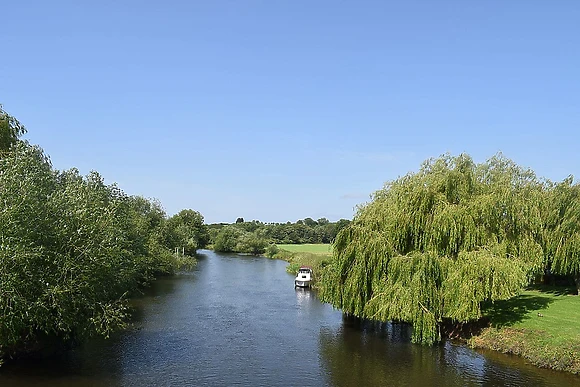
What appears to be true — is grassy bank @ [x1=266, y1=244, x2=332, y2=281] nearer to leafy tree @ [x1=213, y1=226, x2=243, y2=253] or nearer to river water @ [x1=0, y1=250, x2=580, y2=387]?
river water @ [x1=0, y1=250, x2=580, y2=387]

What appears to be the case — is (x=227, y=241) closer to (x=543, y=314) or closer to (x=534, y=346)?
(x=543, y=314)

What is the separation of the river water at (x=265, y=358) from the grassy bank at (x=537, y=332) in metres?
0.62

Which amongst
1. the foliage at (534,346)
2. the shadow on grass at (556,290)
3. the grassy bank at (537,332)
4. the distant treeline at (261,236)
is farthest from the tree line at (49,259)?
the distant treeline at (261,236)

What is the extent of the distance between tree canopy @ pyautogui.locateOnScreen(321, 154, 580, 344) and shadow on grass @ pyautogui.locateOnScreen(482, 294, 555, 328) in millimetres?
2351

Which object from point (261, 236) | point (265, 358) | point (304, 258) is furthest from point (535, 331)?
point (261, 236)

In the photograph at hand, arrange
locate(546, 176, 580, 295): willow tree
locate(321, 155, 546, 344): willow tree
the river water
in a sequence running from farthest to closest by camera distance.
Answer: locate(546, 176, 580, 295): willow tree → locate(321, 155, 546, 344): willow tree → the river water

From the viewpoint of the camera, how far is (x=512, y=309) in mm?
28734

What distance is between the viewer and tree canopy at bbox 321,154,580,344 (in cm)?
2386

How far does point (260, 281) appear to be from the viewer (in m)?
55.1

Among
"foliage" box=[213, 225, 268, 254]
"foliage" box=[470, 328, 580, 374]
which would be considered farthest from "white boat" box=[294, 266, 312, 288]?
"foliage" box=[213, 225, 268, 254]

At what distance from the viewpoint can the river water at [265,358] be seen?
1961cm

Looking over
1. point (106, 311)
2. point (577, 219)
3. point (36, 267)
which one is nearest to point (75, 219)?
point (36, 267)

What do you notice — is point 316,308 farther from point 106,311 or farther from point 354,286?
point 106,311

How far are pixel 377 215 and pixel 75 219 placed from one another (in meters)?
17.2
